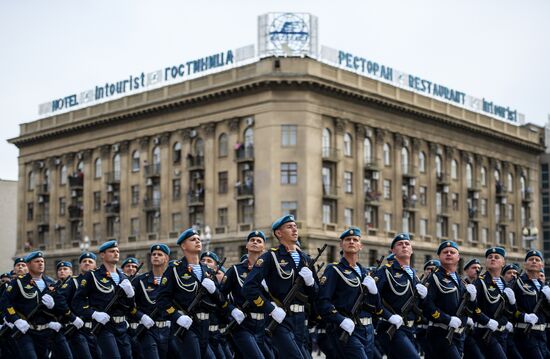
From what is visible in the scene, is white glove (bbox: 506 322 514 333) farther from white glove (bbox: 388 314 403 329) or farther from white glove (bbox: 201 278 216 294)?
white glove (bbox: 201 278 216 294)

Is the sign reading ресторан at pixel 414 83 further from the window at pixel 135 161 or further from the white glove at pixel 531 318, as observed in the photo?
the white glove at pixel 531 318

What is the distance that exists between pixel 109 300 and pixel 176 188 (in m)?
56.4

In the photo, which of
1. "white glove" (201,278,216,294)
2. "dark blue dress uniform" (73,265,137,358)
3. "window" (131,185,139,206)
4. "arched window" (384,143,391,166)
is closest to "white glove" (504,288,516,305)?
"white glove" (201,278,216,294)

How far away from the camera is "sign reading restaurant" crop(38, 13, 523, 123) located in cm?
6994

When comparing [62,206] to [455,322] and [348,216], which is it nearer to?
[348,216]

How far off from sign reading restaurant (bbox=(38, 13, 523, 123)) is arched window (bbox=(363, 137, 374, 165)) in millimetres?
4647

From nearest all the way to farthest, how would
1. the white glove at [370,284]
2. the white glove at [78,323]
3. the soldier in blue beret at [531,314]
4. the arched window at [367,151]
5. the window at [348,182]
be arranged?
the white glove at [370,284] → the white glove at [78,323] → the soldier in blue beret at [531,314] → the window at [348,182] → the arched window at [367,151]

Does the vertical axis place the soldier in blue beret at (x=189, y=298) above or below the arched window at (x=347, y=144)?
below

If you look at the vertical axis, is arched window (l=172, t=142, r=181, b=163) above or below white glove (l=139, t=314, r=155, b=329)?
above

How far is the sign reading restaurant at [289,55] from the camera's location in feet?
229

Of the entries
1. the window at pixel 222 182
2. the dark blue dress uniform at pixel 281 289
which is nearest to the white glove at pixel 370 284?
the dark blue dress uniform at pixel 281 289

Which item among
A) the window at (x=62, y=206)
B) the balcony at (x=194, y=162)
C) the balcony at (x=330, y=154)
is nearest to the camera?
the balcony at (x=330, y=154)

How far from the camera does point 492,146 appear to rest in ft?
279

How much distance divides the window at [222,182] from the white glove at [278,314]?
56480mm
